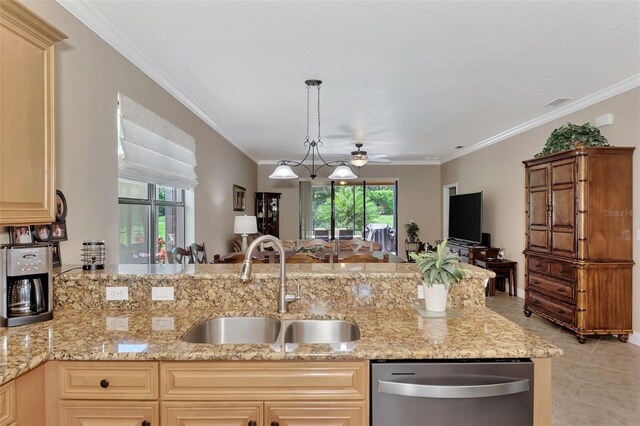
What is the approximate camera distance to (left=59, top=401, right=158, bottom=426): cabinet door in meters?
1.41

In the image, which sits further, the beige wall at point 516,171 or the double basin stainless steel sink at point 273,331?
the beige wall at point 516,171

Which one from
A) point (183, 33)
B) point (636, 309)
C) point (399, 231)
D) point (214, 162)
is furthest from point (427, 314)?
point (399, 231)

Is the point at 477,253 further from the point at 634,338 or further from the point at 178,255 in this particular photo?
the point at 178,255

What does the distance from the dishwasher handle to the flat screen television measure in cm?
582

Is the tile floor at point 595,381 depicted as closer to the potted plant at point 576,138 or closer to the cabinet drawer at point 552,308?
the cabinet drawer at point 552,308

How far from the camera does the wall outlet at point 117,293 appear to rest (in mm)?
1993

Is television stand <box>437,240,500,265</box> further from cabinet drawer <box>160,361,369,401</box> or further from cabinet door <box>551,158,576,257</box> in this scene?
cabinet drawer <box>160,361,369,401</box>

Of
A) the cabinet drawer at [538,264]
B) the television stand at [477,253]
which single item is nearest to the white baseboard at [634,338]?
the cabinet drawer at [538,264]

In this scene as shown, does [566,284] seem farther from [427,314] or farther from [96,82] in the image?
[96,82]

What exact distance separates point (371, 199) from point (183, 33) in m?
7.41

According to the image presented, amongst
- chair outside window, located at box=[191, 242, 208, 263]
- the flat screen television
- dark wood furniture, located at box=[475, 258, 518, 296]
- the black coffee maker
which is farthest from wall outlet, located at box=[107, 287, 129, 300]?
the flat screen television

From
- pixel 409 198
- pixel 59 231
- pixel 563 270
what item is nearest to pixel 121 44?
pixel 59 231

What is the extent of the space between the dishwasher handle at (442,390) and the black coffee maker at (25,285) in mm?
1584

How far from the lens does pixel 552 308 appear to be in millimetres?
4297
